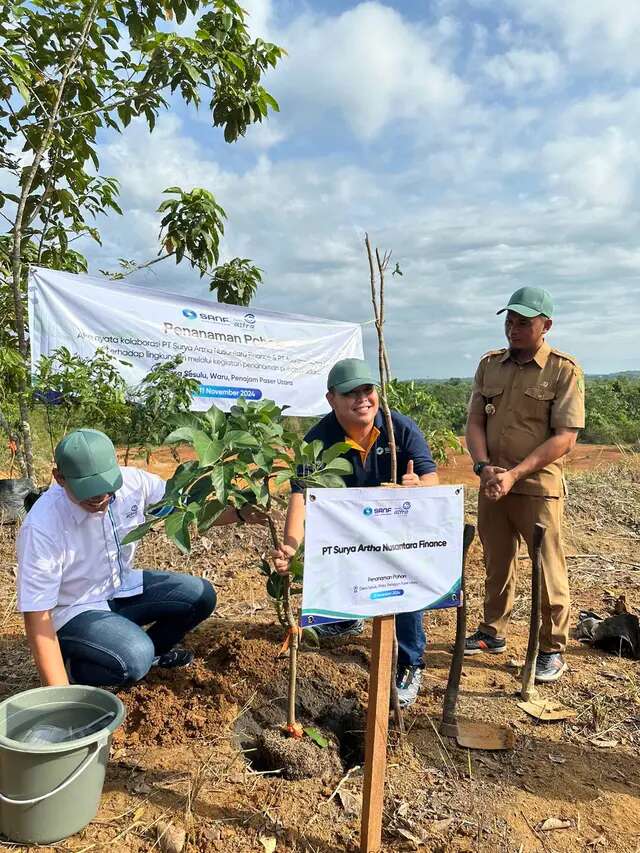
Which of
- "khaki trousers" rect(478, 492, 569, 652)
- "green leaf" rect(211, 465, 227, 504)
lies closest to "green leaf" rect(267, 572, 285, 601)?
"green leaf" rect(211, 465, 227, 504)

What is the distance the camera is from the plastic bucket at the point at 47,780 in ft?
5.34

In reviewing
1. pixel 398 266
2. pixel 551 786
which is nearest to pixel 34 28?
pixel 398 266

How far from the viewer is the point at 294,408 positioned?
5219 millimetres

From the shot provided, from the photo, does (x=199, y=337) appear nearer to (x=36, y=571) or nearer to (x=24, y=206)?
(x=24, y=206)

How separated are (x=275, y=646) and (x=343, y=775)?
67 centimetres

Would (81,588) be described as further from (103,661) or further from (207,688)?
(207,688)

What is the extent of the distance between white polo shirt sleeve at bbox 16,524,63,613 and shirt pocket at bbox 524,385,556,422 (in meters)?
2.06

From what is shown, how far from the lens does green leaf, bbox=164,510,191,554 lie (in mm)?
1601

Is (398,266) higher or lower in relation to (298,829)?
higher

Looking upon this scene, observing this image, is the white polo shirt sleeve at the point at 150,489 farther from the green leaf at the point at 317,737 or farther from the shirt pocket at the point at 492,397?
the shirt pocket at the point at 492,397

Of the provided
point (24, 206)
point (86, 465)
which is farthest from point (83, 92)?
point (86, 465)

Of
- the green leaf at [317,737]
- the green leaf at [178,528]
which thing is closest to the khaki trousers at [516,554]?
the green leaf at [317,737]

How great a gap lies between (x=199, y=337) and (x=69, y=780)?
11.5ft

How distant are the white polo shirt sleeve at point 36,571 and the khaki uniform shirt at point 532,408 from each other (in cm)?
198
